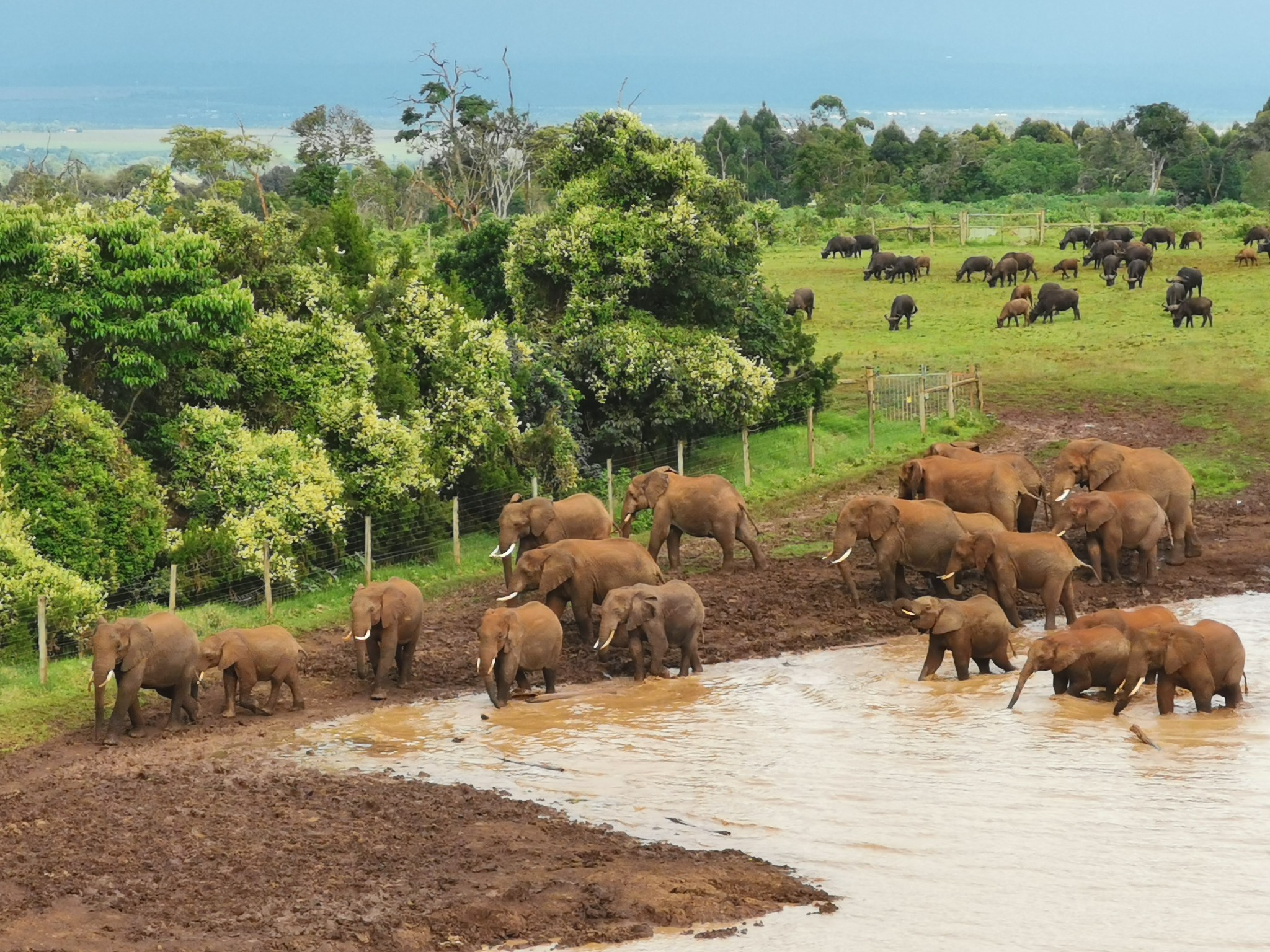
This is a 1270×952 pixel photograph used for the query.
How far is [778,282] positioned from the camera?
50.0m

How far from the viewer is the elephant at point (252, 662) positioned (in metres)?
18.4

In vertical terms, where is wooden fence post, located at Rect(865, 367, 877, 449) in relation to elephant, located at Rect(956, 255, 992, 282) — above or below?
below

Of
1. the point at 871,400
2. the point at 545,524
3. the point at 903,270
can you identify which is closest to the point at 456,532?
the point at 545,524

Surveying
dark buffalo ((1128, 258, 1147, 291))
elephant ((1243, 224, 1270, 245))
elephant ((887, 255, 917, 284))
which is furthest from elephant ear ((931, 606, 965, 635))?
elephant ((1243, 224, 1270, 245))

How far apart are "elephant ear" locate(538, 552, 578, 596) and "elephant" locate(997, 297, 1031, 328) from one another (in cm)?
2394

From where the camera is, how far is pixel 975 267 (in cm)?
4903

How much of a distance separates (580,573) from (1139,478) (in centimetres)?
859

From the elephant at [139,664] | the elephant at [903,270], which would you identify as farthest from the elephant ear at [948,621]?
the elephant at [903,270]

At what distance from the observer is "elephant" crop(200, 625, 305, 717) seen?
1842cm

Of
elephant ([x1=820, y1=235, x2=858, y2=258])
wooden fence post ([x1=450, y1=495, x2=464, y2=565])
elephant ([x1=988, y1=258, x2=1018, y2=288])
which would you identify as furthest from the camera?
elephant ([x1=820, y1=235, x2=858, y2=258])

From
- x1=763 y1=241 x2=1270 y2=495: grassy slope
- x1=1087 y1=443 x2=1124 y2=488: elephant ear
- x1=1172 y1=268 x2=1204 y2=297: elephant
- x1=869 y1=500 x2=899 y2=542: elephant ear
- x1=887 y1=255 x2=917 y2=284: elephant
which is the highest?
x1=887 y1=255 x2=917 y2=284: elephant

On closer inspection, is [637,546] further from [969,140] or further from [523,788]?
[969,140]

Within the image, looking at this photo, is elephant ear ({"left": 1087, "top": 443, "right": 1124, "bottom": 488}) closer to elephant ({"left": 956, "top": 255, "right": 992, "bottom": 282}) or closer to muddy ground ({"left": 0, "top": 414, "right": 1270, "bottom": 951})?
muddy ground ({"left": 0, "top": 414, "right": 1270, "bottom": 951})

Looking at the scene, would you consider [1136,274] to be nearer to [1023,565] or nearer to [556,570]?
[1023,565]
